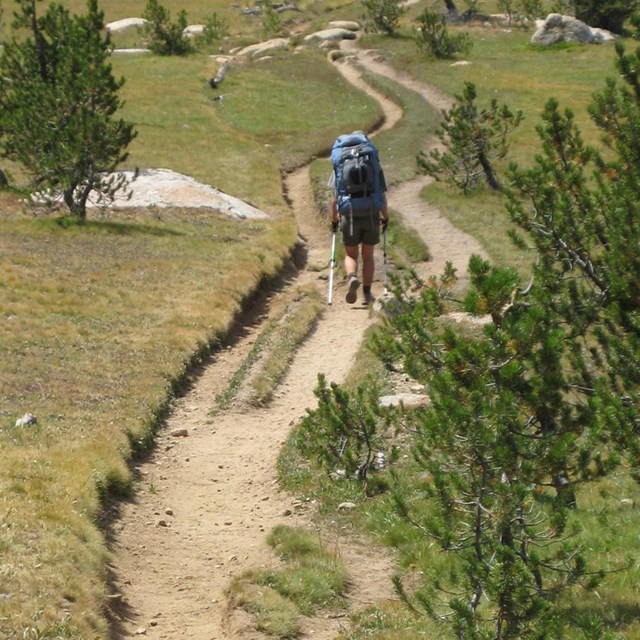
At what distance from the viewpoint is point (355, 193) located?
17891 mm

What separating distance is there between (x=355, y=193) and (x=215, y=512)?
23.6ft

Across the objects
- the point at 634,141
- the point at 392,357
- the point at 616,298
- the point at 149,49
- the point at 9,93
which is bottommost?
the point at 149,49

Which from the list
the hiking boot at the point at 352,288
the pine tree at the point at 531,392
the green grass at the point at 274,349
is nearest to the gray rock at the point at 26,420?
the green grass at the point at 274,349

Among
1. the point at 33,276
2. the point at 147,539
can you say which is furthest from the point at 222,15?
the point at 147,539

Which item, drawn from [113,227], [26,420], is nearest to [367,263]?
[26,420]

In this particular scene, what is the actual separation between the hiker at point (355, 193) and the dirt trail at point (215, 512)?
1.83m

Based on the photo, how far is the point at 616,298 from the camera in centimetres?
Result: 873

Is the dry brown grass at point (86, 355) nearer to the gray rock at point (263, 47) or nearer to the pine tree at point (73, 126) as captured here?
the pine tree at point (73, 126)

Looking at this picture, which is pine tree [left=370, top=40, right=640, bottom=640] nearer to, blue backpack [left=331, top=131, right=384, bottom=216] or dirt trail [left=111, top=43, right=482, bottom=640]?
dirt trail [left=111, top=43, right=482, bottom=640]

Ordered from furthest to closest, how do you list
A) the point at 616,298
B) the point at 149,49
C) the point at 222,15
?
the point at 222,15
the point at 149,49
the point at 616,298

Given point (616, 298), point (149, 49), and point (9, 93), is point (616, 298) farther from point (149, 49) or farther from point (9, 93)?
point (149, 49)

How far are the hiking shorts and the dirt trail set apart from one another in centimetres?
183

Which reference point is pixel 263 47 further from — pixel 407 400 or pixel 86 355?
pixel 407 400

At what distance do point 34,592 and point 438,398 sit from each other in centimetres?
392
